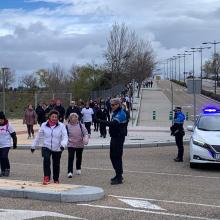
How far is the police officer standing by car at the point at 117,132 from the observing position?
38.7 ft

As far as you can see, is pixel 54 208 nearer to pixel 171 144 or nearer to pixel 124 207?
pixel 124 207

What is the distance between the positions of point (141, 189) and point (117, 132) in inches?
53.7

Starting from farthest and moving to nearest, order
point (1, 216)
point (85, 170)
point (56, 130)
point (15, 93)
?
point (15, 93) → point (85, 170) → point (56, 130) → point (1, 216)

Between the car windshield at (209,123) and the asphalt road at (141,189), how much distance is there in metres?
1.13

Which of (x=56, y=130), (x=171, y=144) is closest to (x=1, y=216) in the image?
(x=56, y=130)

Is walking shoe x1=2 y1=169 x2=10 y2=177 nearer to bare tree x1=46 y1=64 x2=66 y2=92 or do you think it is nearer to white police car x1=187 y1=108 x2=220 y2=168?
white police car x1=187 y1=108 x2=220 y2=168

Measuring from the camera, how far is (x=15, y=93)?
56.1 metres

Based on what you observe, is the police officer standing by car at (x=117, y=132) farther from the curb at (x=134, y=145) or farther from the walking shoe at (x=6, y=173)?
the curb at (x=134, y=145)

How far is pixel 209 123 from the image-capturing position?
52.5ft

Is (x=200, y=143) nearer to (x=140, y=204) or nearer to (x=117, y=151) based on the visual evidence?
(x=117, y=151)

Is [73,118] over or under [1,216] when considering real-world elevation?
over

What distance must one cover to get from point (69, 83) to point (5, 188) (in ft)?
210

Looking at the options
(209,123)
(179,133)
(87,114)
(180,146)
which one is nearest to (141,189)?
(209,123)

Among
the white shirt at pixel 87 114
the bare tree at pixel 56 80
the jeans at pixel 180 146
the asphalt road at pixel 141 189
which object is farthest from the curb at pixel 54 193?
the bare tree at pixel 56 80
